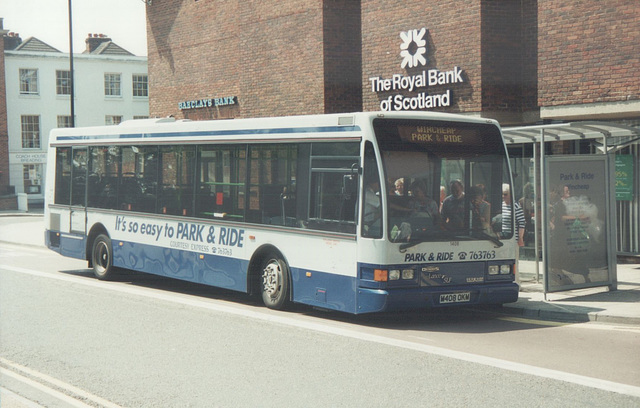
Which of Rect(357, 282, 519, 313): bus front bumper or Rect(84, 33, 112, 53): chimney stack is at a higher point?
Rect(84, 33, 112, 53): chimney stack

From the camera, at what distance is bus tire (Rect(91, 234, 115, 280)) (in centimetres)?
1565

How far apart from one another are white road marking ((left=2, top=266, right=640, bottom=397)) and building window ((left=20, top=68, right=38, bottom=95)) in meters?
40.1

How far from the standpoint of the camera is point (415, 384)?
24.2ft

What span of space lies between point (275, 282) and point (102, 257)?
550cm

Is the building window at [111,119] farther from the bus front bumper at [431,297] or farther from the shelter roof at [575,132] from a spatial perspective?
the bus front bumper at [431,297]

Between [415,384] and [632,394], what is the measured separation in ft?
5.79

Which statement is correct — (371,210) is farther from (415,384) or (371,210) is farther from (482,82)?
(482,82)

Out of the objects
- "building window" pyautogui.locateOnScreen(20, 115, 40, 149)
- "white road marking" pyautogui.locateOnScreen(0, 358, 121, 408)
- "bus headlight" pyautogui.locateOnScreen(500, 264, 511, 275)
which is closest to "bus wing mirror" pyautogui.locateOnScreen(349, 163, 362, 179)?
"bus headlight" pyautogui.locateOnScreen(500, 264, 511, 275)

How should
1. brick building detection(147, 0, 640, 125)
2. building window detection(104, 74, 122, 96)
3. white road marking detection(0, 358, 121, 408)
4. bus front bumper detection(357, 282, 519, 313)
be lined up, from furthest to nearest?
building window detection(104, 74, 122, 96) → brick building detection(147, 0, 640, 125) → bus front bumper detection(357, 282, 519, 313) → white road marking detection(0, 358, 121, 408)

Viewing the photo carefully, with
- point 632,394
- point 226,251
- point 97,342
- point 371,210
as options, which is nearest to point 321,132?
point 371,210

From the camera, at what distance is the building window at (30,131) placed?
53.6 m

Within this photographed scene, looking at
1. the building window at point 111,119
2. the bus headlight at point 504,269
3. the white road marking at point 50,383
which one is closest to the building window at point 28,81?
the building window at point 111,119

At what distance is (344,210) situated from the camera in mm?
10469

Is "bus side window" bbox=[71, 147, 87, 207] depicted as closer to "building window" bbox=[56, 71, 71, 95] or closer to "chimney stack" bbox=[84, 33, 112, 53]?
"building window" bbox=[56, 71, 71, 95]
